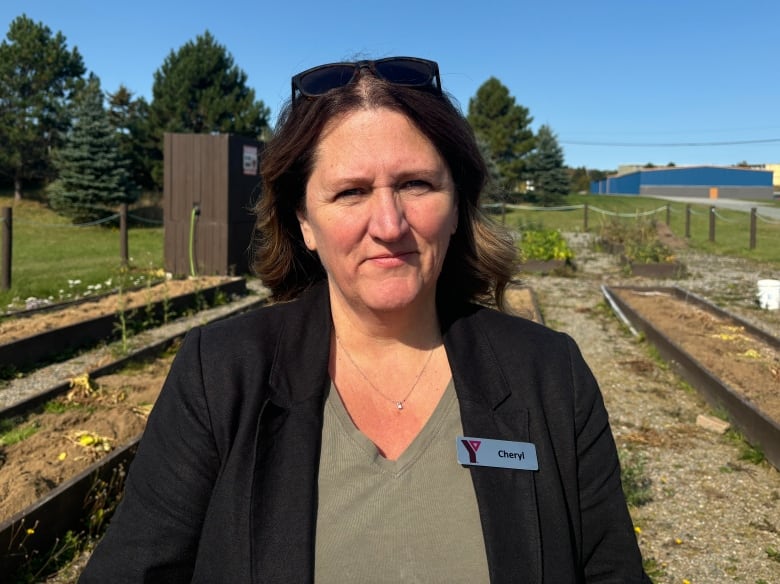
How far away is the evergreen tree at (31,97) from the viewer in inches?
1288

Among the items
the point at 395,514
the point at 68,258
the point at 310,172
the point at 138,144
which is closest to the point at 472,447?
the point at 395,514

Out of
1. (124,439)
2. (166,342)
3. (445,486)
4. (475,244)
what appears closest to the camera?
(445,486)

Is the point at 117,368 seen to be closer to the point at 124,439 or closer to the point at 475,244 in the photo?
the point at 124,439

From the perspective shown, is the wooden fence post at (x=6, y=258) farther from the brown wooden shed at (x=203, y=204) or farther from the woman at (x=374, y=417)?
the woman at (x=374, y=417)

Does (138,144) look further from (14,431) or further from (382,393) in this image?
(382,393)

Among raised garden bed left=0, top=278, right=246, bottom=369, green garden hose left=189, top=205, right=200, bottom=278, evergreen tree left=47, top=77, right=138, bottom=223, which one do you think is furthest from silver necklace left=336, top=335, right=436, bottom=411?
evergreen tree left=47, top=77, right=138, bottom=223

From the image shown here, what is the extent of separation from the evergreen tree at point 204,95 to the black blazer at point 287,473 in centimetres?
3706

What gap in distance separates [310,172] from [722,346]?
7179mm

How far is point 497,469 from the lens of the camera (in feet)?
A: 5.41

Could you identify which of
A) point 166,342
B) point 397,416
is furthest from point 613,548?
point 166,342

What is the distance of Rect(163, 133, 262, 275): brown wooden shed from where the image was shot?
532 inches

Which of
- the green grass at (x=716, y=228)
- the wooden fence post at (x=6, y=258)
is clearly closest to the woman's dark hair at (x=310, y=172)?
the wooden fence post at (x=6, y=258)

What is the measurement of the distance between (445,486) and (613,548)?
0.44 metres

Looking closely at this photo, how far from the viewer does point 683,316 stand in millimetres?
9594
